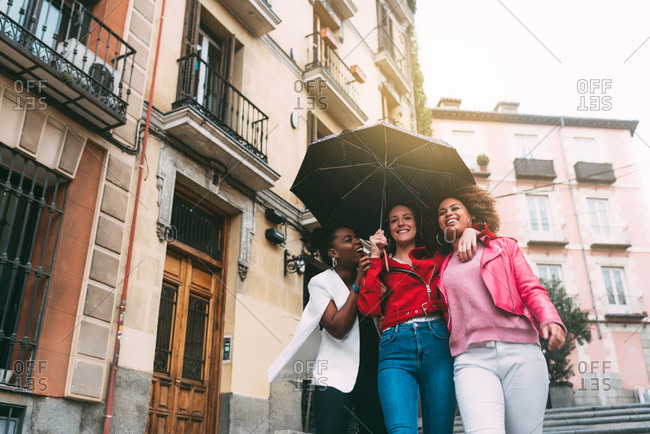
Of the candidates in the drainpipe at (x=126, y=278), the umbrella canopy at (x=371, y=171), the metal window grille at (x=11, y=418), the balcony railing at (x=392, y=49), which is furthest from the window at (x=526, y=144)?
the metal window grille at (x=11, y=418)

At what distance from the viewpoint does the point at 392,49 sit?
Result: 16.9 m

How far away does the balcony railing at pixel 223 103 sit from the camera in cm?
816

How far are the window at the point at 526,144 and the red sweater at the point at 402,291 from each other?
26.8m

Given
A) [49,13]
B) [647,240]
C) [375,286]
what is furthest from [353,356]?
[647,240]

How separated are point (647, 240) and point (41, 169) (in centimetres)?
2822

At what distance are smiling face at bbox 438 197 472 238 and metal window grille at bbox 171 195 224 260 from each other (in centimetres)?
515

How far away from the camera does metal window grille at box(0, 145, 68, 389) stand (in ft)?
17.1

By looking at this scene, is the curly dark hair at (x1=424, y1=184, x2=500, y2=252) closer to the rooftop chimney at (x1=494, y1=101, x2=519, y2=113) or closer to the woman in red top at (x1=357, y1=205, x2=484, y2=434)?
the woman in red top at (x1=357, y1=205, x2=484, y2=434)

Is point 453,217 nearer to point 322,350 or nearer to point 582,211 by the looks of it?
point 322,350

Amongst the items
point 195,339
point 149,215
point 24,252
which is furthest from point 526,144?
point 24,252

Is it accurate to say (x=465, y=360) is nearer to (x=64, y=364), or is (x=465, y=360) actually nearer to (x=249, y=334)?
(x=64, y=364)

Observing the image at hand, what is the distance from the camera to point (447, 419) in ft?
9.73

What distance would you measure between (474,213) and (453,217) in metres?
0.19

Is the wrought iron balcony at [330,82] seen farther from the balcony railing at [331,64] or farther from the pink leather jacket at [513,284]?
the pink leather jacket at [513,284]
